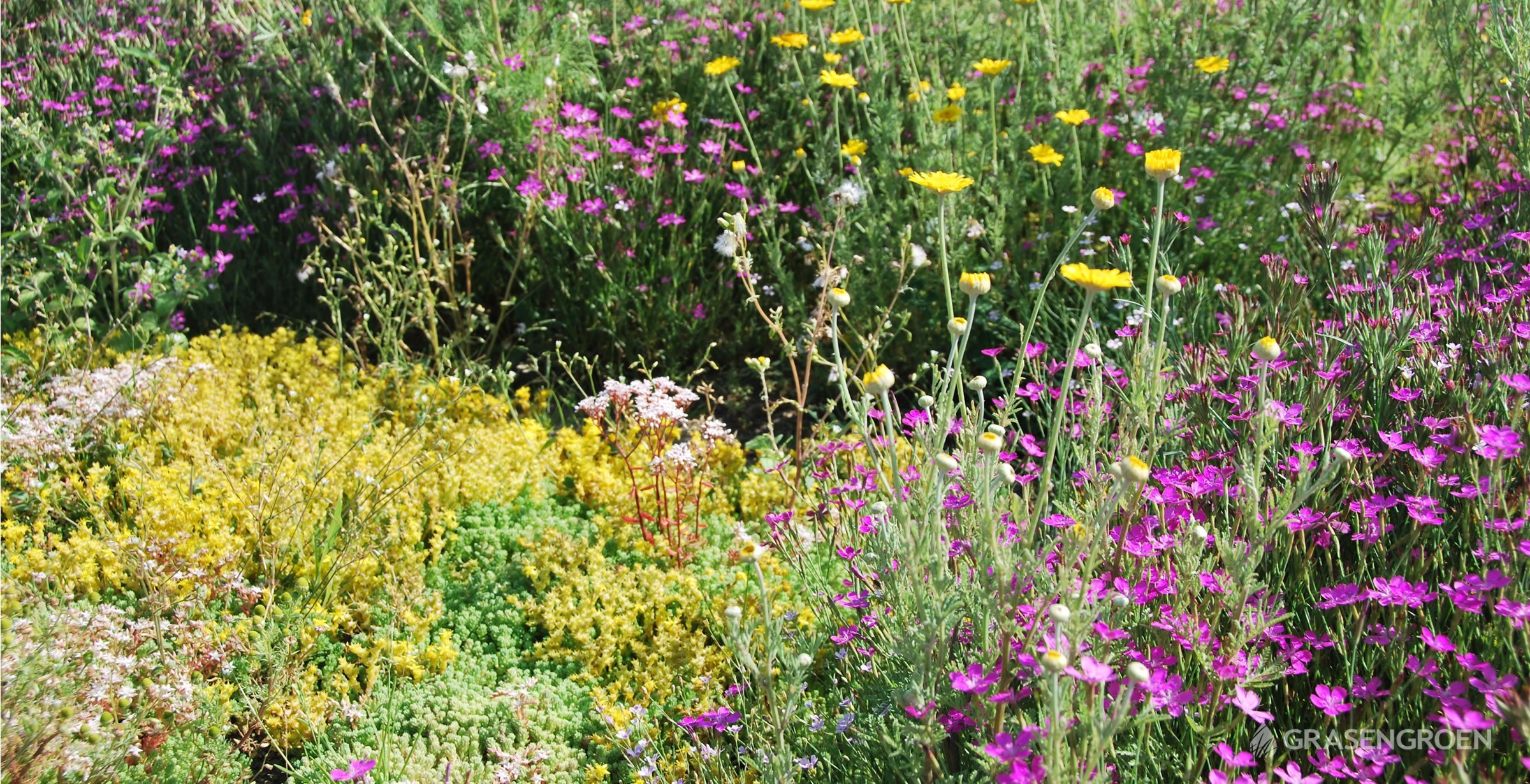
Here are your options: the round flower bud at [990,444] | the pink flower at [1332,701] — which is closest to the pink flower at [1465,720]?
the pink flower at [1332,701]

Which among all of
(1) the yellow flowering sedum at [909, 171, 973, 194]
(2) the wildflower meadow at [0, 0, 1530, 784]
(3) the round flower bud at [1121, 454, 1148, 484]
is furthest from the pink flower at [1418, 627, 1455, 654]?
(1) the yellow flowering sedum at [909, 171, 973, 194]

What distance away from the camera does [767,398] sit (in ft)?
8.75

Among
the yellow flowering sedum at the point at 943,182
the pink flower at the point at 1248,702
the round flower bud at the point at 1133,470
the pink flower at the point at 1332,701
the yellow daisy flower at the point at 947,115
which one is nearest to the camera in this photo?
the round flower bud at the point at 1133,470

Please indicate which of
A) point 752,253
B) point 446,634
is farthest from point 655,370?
point 446,634

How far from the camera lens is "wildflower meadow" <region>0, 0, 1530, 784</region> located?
1.61 meters

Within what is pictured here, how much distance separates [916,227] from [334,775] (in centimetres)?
227

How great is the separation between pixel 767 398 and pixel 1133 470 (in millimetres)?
1419

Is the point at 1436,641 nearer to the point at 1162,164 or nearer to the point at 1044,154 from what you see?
the point at 1162,164

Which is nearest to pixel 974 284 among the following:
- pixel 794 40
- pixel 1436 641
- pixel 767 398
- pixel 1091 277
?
pixel 1091 277

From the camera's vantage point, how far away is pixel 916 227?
3.42 m

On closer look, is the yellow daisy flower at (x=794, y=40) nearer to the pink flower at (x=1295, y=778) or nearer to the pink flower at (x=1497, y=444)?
the pink flower at (x=1497, y=444)

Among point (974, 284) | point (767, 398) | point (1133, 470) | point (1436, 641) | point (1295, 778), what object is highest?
point (974, 284)

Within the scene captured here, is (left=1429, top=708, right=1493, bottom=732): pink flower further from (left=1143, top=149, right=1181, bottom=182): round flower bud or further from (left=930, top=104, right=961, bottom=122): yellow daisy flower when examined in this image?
(left=930, top=104, right=961, bottom=122): yellow daisy flower

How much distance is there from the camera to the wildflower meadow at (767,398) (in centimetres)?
161
